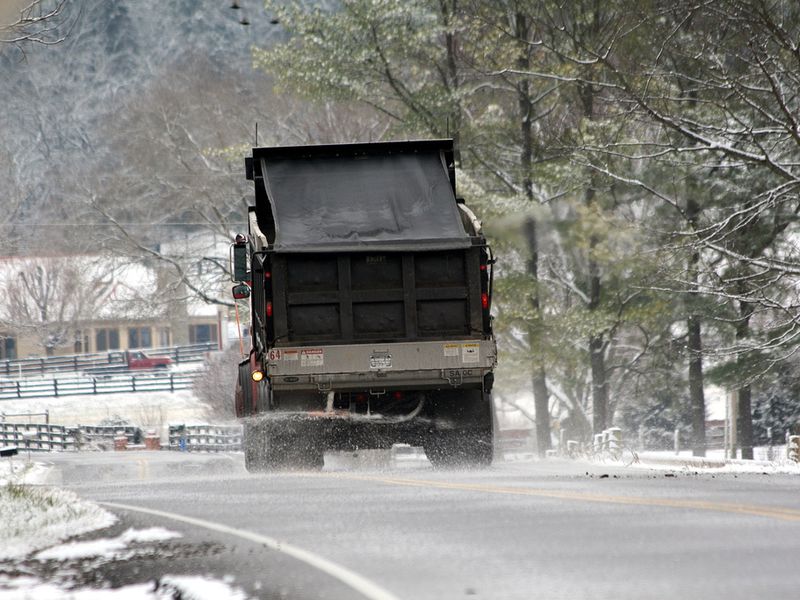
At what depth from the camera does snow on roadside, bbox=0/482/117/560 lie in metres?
9.60

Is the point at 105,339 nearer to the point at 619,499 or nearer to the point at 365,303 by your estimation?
the point at 365,303

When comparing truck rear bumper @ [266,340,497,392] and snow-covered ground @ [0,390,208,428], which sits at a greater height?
truck rear bumper @ [266,340,497,392]

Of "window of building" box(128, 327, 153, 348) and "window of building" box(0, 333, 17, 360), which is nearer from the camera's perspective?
"window of building" box(0, 333, 17, 360)

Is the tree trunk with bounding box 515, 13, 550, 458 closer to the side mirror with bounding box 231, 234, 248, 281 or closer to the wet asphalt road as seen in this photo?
the side mirror with bounding box 231, 234, 248, 281

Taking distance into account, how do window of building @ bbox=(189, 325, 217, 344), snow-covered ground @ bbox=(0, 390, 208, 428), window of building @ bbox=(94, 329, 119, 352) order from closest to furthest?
1. snow-covered ground @ bbox=(0, 390, 208, 428)
2. window of building @ bbox=(94, 329, 119, 352)
3. window of building @ bbox=(189, 325, 217, 344)

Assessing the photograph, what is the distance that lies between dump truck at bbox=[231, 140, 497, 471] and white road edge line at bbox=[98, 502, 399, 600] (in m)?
4.57

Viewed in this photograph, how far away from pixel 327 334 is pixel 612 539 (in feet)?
26.3

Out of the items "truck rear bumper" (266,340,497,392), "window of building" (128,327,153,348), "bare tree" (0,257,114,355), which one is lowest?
"truck rear bumper" (266,340,497,392)

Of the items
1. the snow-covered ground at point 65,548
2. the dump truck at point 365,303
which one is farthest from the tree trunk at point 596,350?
the snow-covered ground at point 65,548

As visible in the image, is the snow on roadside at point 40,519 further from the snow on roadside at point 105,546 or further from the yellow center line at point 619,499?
the yellow center line at point 619,499

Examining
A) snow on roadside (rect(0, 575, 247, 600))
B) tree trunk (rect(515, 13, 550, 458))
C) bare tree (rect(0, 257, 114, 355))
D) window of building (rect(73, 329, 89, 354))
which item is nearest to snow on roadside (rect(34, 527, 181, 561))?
snow on roadside (rect(0, 575, 247, 600))

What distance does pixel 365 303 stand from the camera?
15922mm

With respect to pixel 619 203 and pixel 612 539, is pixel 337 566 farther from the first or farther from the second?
pixel 619 203

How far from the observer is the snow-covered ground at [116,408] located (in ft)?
214
